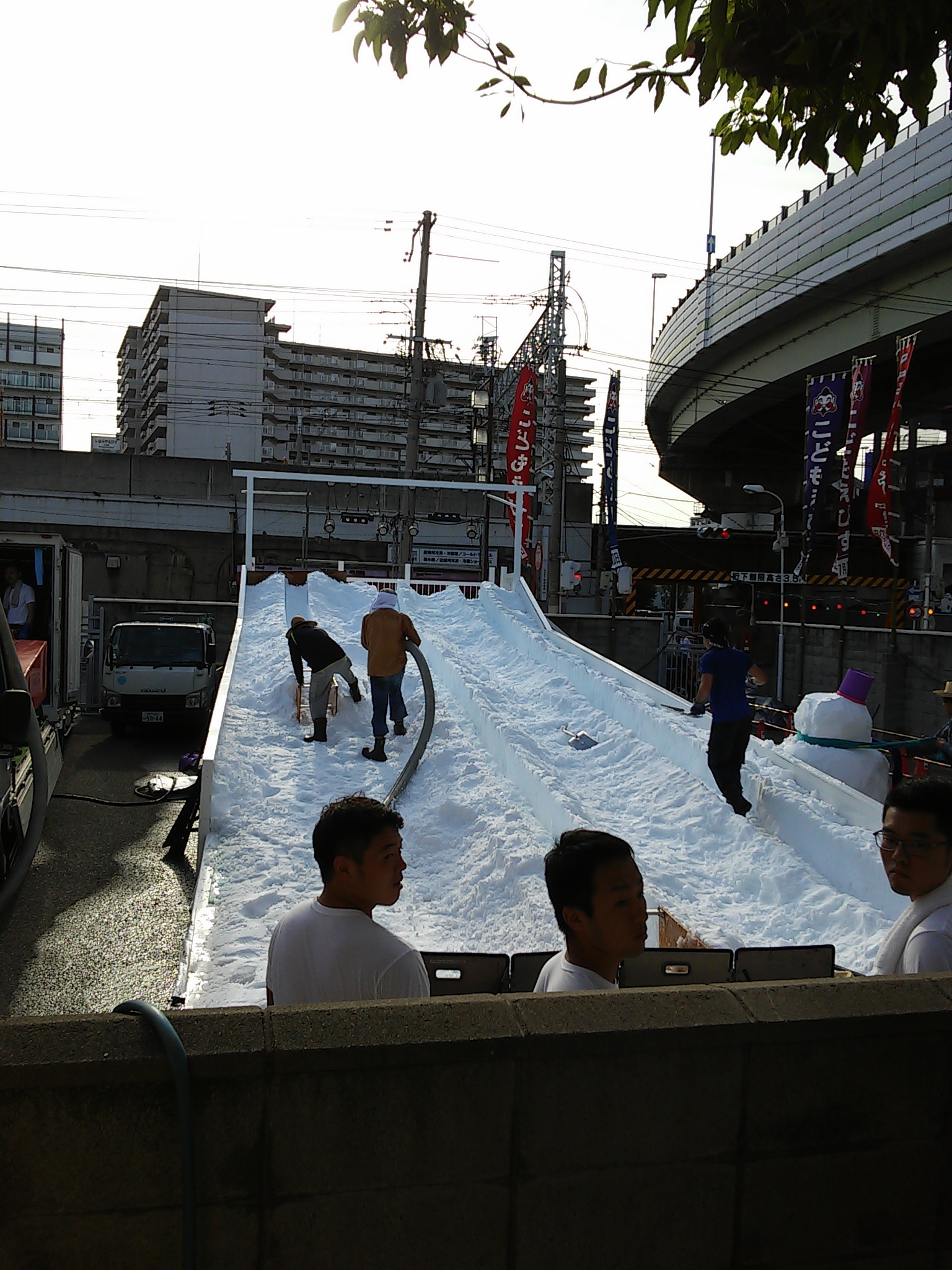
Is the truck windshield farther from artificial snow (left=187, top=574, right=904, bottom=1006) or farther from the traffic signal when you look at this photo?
the traffic signal

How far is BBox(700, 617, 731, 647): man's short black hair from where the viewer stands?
28.3 feet

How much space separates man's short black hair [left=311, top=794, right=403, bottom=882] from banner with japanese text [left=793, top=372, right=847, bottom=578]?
960 inches

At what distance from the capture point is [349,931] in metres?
2.99

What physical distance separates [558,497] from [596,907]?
29.2m

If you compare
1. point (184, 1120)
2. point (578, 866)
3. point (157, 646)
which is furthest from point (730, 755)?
point (157, 646)

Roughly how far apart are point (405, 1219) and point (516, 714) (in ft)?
36.0

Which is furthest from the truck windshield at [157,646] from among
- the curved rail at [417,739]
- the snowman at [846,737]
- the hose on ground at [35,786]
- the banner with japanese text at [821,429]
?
the banner with japanese text at [821,429]

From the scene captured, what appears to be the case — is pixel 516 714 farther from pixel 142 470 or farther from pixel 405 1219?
pixel 142 470

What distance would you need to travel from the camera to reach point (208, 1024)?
2055 mm

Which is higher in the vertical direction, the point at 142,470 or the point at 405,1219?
the point at 142,470

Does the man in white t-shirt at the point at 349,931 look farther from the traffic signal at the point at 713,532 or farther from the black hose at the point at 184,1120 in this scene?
the traffic signal at the point at 713,532

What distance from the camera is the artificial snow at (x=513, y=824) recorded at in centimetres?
668

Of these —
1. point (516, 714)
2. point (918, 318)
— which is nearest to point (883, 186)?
point (918, 318)

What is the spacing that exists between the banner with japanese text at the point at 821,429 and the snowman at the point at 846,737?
53.2ft
